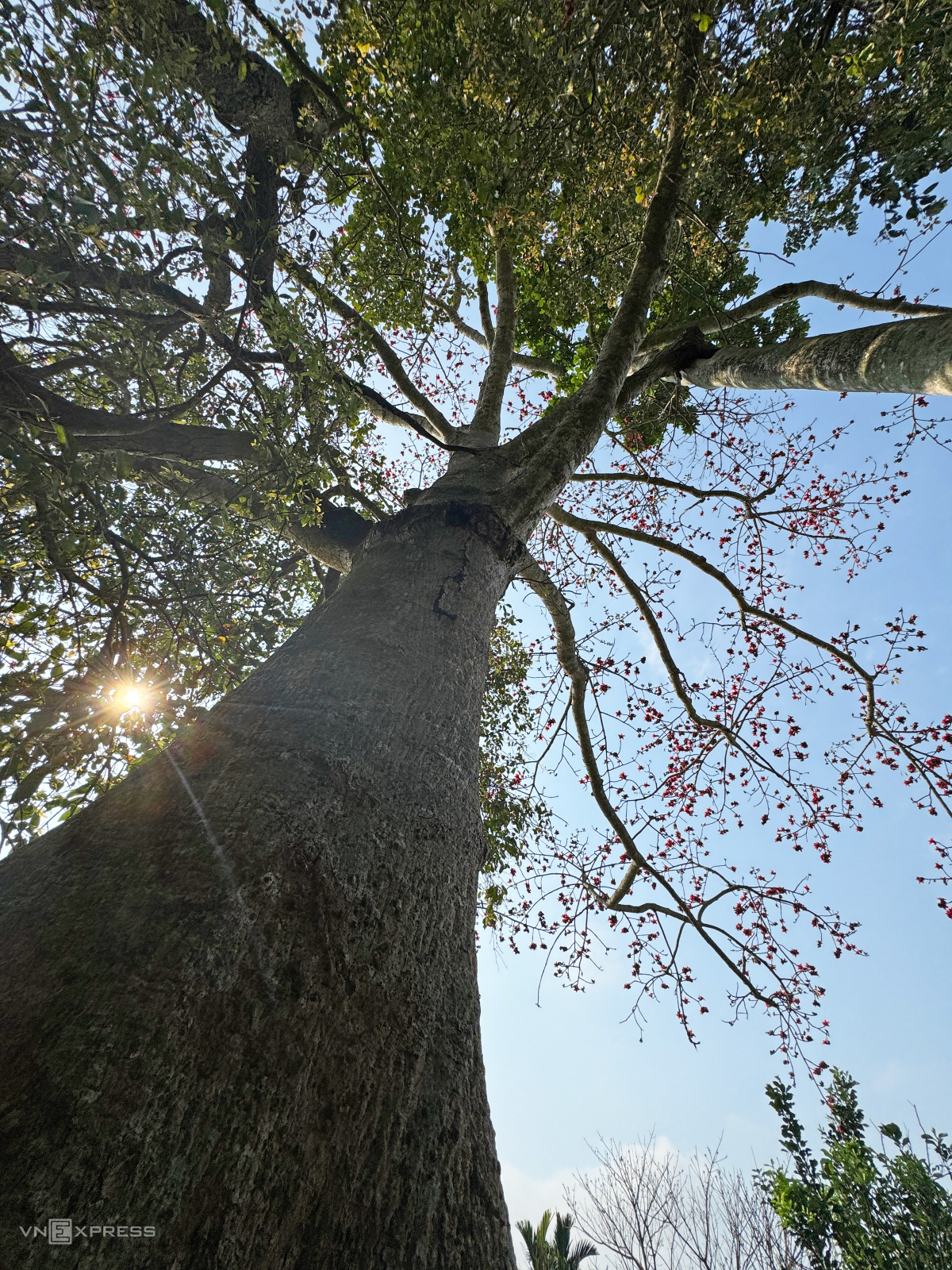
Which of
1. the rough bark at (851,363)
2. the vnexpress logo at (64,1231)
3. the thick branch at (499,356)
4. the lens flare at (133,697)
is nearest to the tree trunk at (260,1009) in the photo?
the vnexpress logo at (64,1231)

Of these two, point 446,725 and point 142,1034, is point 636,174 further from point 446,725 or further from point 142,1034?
point 142,1034

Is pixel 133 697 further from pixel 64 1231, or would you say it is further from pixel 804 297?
pixel 804 297

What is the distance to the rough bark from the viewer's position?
277 cm

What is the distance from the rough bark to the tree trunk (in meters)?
3.09

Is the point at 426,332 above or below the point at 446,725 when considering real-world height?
above

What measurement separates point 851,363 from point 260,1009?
4.20 m

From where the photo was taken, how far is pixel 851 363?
11.0 feet

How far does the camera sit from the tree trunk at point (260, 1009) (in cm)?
77

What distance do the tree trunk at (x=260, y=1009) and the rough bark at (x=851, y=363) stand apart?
10.1 ft

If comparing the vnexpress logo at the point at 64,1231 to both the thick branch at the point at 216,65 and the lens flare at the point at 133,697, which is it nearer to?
the lens flare at the point at 133,697

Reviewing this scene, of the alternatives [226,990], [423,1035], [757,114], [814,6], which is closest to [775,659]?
[757,114]

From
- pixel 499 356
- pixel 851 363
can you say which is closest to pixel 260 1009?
pixel 851 363

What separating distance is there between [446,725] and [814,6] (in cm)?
525

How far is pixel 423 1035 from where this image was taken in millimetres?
1171
